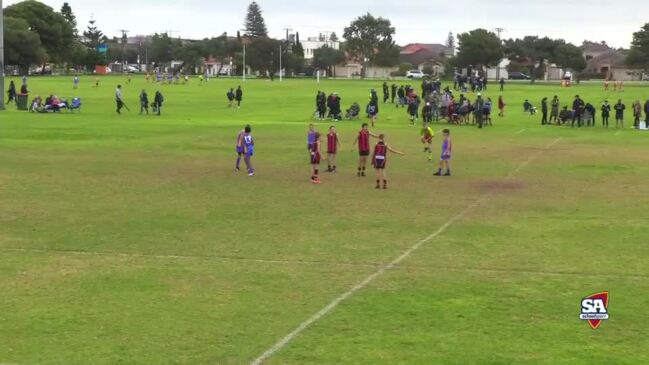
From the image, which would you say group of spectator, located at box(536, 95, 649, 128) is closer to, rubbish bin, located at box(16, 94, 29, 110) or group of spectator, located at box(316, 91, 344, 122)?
group of spectator, located at box(316, 91, 344, 122)

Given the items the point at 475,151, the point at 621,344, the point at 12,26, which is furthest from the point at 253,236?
the point at 12,26

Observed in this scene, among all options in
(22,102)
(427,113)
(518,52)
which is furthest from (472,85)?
(518,52)

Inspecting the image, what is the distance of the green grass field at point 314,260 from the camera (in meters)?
9.11

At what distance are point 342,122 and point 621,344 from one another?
38900mm

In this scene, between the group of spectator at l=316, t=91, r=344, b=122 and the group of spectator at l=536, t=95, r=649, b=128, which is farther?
the group of spectator at l=316, t=91, r=344, b=122

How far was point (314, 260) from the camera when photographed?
525 inches

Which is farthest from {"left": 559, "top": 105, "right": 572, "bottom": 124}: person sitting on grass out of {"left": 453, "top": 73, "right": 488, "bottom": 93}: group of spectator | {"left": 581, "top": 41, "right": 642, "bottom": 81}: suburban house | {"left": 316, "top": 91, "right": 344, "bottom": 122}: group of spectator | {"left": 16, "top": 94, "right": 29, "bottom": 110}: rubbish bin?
{"left": 581, "top": 41, "right": 642, "bottom": 81}: suburban house

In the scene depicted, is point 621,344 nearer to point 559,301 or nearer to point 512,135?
point 559,301

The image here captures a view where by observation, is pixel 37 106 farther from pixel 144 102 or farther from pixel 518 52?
pixel 518 52

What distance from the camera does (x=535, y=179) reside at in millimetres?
24141

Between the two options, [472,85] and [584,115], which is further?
[472,85]

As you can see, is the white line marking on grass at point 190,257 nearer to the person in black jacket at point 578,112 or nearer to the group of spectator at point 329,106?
the group of spectator at point 329,106

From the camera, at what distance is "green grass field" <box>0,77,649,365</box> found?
29.9 feet

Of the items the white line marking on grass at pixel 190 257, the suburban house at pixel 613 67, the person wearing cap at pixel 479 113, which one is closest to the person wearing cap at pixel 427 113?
the person wearing cap at pixel 479 113
